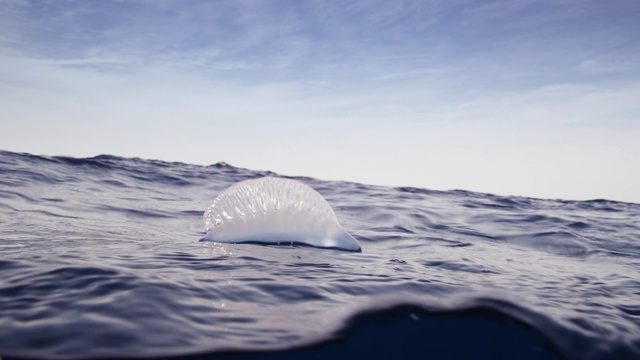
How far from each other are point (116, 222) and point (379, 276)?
12.8 ft

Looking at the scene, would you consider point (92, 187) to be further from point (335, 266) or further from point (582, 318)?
point (582, 318)

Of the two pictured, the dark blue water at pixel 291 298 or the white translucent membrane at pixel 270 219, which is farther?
the white translucent membrane at pixel 270 219

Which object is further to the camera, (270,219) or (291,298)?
(270,219)

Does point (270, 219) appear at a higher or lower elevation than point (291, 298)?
higher

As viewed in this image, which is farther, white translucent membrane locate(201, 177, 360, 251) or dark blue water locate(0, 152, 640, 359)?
white translucent membrane locate(201, 177, 360, 251)

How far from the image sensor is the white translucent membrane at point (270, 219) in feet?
15.4

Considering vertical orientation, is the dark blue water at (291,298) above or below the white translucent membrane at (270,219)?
below

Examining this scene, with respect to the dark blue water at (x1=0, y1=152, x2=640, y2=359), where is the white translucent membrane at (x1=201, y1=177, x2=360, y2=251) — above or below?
above

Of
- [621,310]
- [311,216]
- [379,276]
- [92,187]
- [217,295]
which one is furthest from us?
[92,187]

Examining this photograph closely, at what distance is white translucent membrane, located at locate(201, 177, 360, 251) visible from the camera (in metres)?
4.70

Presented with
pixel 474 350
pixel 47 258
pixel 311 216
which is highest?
pixel 311 216

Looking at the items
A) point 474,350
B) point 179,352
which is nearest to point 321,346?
point 179,352

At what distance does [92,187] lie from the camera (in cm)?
1039

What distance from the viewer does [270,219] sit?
15.7 feet
